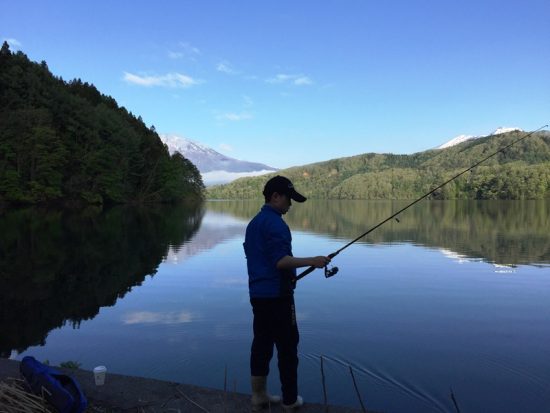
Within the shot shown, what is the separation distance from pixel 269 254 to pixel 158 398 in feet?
6.70

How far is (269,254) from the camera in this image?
4391mm

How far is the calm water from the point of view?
251 inches

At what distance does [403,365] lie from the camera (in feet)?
22.7

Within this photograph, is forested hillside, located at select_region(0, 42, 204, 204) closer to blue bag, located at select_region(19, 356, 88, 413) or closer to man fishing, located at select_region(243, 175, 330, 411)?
blue bag, located at select_region(19, 356, 88, 413)

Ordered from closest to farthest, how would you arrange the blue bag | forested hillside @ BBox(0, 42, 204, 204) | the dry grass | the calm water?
the dry grass < the blue bag < the calm water < forested hillside @ BBox(0, 42, 204, 204)

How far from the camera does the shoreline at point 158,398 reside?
4609 millimetres

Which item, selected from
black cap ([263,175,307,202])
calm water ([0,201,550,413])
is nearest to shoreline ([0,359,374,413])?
calm water ([0,201,550,413])

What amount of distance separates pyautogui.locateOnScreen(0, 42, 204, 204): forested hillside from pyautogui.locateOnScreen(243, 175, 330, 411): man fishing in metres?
53.4

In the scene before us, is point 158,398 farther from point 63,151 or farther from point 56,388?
point 63,151

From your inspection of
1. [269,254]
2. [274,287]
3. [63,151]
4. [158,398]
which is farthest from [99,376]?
[63,151]

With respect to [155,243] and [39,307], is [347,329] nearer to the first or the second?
[39,307]

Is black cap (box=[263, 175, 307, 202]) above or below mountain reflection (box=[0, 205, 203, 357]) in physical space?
above

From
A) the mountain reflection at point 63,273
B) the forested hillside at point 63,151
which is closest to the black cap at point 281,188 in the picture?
the mountain reflection at point 63,273

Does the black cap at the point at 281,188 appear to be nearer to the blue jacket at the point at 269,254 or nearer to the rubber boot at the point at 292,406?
the blue jacket at the point at 269,254
